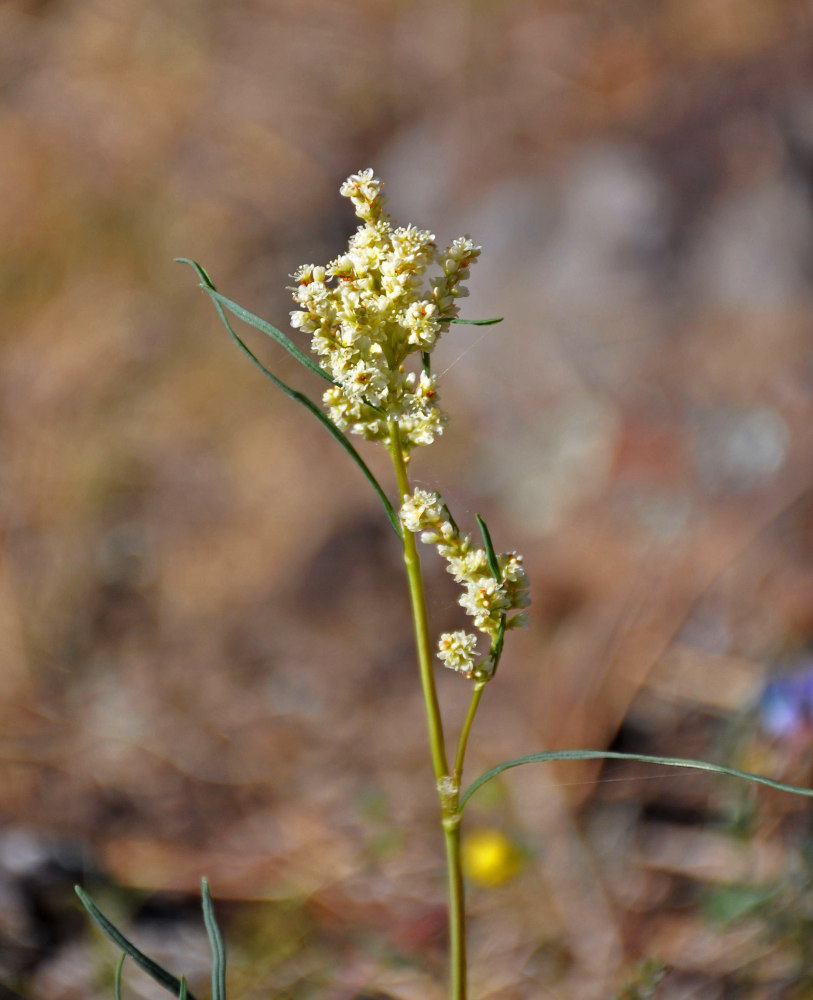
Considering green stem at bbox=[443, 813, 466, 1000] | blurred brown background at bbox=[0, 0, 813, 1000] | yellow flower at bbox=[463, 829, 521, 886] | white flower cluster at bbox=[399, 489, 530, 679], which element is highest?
blurred brown background at bbox=[0, 0, 813, 1000]

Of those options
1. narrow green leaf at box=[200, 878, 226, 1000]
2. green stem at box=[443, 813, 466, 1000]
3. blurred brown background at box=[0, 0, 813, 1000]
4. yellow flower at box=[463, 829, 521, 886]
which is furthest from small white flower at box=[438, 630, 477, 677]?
yellow flower at box=[463, 829, 521, 886]

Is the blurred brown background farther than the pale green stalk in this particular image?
Yes

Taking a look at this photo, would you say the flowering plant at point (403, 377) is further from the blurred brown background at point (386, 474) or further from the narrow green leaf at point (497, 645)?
the blurred brown background at point (386, 474)

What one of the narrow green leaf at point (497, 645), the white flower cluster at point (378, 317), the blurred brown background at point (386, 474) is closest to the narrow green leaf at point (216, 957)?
the narrow green leaf at point (497, 645)

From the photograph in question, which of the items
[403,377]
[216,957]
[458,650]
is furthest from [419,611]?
[216,957]

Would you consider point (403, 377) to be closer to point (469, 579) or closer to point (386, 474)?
point (469, 579)

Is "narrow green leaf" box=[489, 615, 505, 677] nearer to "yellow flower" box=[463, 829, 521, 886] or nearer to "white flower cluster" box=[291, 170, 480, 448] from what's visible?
"white flower cluster" box=[291, 170, 480, 448]
